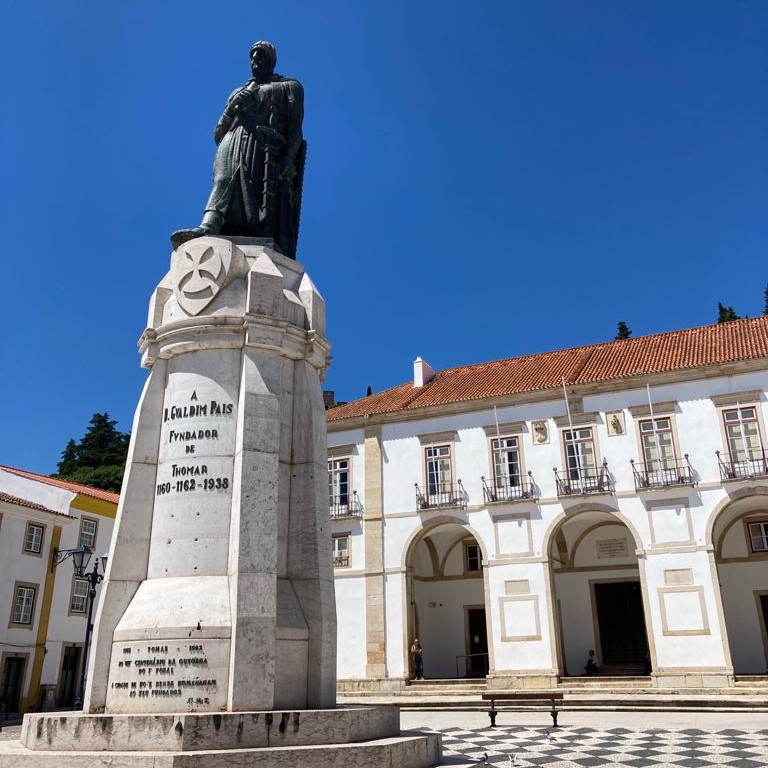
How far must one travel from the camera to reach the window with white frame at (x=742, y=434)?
20.2 m

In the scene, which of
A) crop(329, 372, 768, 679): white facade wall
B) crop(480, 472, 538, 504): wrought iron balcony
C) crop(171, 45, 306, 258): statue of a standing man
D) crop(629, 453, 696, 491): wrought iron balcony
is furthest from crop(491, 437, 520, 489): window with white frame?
crop(171, 45, 306, 258): statue of a standing man

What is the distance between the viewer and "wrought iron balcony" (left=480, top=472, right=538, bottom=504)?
72.7 feet

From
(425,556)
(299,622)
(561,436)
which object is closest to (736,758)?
(299,622)

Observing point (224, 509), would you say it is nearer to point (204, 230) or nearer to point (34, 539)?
point (204, 230)

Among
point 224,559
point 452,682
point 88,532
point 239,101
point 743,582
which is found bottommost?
point 452,682

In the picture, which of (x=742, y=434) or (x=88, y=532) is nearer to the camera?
(x=742, y=434)

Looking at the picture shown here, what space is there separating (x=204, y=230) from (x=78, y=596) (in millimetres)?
19503

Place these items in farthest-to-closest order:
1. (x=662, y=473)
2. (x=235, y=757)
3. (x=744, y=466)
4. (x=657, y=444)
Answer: (x=657, y=444), (x=662, y=473), (x=744, y=466), (x=235, y=757)

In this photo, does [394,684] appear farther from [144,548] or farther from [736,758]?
[144,548]

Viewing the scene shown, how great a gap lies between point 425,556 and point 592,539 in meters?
5.90

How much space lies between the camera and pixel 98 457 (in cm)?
4622

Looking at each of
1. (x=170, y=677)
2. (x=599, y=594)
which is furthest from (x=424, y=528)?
(x=170, y=677)

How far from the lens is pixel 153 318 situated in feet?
24.1

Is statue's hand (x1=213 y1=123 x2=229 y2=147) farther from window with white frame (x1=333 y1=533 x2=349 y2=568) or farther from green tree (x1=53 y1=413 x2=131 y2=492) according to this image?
green tree (x1=53 y1=413 x2=131 y2=492)
